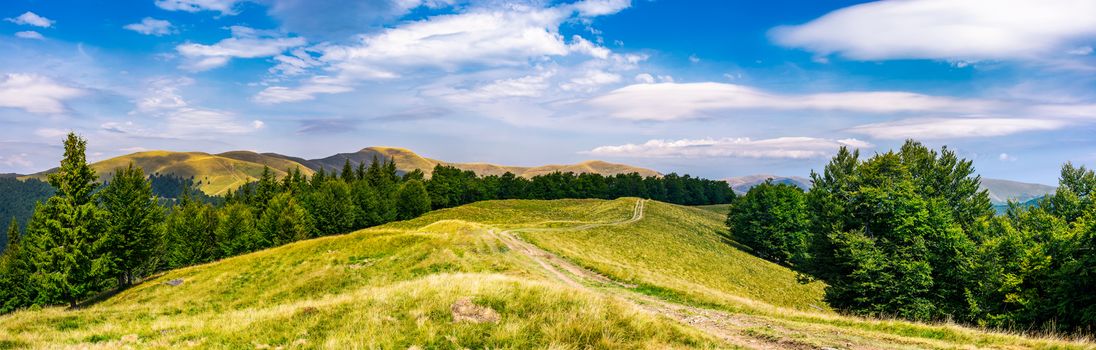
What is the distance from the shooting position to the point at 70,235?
36.8 meters

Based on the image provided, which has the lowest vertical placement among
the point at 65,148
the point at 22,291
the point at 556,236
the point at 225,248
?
the point at 22,291

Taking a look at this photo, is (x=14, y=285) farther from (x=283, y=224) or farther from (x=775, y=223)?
(x=775, y=223)

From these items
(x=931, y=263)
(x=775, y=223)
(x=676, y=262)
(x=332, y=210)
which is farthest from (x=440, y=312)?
(x=332, y=210)

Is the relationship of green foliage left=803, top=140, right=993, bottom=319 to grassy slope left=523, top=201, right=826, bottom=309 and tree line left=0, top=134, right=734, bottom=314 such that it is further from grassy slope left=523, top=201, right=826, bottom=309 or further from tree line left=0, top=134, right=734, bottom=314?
tree line left=0, top=134, right=734, bottom=314

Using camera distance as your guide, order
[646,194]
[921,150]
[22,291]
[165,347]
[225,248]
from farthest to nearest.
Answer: [646,194] < [225,248] < [22,291] < [921,150] < [165,347]

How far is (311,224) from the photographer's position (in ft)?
274

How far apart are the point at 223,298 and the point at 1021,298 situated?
51.8 metres

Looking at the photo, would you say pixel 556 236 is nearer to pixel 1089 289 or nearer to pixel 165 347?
pixel 1089 289

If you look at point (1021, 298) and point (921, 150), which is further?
point (921, 150)

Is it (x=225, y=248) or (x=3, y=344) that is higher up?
(x=3, y=344)

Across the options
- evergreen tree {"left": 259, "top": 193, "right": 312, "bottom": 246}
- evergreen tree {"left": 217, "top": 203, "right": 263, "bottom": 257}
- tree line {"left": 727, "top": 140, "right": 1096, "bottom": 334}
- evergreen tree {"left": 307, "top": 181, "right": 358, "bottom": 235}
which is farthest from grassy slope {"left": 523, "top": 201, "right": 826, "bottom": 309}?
evergreen tree {"left": 217, "top": 203, "right": 263, "bottom": 257}

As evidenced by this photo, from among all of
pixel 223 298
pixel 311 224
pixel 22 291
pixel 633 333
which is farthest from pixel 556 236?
pixel 22 291

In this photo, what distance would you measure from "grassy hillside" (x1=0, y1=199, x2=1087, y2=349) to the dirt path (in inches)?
4.2

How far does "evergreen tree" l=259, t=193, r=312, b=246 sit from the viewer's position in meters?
75.0
